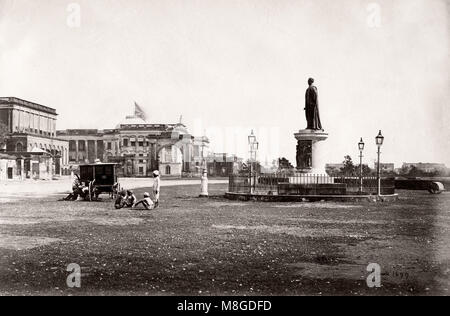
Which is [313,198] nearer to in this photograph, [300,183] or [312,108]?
[300,183]

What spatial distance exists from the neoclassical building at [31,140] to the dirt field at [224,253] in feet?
164

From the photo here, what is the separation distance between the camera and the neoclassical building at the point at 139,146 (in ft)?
378

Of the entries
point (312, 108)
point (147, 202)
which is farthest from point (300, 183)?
point (147, 202)

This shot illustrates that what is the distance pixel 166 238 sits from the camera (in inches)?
469

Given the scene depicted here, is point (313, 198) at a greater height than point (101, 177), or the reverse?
point (101, 177)

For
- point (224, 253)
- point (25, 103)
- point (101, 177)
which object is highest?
point (25, 103)

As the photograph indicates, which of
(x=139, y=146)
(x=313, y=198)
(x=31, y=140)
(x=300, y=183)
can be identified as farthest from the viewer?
(x=139, y=146)

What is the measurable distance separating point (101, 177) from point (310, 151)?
11.1m

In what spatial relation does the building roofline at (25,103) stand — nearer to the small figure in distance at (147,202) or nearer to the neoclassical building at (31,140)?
the neoclassical building at (31,140)

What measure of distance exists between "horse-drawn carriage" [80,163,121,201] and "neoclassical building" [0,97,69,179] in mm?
37282

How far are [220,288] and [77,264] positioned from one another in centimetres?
266

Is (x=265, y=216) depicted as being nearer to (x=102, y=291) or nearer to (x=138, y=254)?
(x=138, y=254)

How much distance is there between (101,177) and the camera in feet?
85.1

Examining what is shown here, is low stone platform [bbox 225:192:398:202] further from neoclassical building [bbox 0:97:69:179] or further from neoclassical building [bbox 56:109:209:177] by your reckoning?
neoclassical building [bbox 56:109:209:177]
